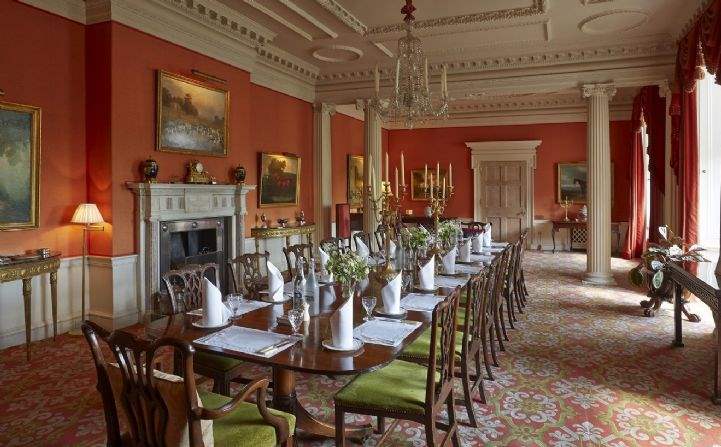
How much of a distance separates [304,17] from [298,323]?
5.10 metres

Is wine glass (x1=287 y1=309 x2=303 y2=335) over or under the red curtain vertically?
under

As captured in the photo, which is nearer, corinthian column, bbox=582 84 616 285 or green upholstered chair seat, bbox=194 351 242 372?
green upholstered chair seat, bbox=194 351 242 372

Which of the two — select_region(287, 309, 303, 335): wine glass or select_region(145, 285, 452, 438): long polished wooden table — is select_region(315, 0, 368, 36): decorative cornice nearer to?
select_region(145, 285, 452, 438): long polished wooden table

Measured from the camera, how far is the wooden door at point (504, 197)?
12.7 meters

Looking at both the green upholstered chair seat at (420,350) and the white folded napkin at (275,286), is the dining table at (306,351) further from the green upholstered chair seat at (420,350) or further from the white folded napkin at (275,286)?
the green upholstered chair seat at (420,350)

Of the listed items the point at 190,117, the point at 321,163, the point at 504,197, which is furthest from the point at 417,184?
the point at 190,117

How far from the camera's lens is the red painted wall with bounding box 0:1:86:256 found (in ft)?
15.0

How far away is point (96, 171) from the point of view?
17.2 feet

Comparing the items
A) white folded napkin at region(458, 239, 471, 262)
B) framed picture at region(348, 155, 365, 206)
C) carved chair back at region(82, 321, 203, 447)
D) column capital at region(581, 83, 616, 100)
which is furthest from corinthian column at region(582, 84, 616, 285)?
carved chair back at region(82, 321, 203, 447)

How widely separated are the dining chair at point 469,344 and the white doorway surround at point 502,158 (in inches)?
379

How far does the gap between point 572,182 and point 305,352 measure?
11500 mm

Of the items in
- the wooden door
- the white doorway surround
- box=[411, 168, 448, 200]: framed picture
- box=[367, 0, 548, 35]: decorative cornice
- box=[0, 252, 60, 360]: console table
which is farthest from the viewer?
box=[411, 168, 448, 200]: framed picture

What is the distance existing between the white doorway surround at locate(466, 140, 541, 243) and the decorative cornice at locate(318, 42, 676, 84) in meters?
4.43

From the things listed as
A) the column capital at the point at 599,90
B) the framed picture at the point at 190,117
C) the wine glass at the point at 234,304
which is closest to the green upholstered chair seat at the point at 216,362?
the wine glass at the point at 234,304
